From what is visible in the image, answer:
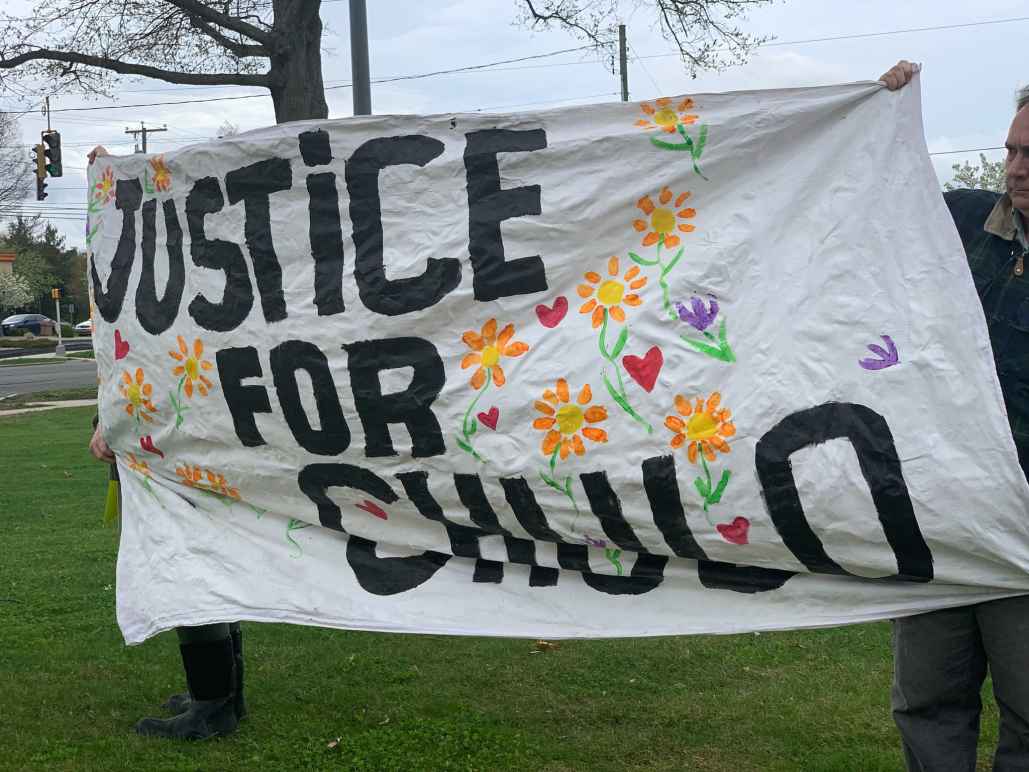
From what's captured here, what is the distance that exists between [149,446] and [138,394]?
0.18 metres

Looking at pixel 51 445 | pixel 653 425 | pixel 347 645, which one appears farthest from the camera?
pixel 51 445

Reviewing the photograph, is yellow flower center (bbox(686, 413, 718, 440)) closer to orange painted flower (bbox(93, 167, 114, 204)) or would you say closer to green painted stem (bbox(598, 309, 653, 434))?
green painted stem (bbox(598, 309, 653, 434))

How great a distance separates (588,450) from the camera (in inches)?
120

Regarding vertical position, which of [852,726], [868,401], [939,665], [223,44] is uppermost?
[223,44]

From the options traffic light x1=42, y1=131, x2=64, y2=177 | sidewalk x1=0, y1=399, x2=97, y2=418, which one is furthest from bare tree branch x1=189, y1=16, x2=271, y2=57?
traffic light x1=42, y1=131, x2=64, y2=177

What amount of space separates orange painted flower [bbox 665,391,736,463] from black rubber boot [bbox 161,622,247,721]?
6.45 feet

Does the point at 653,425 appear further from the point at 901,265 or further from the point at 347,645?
the point at 347,645

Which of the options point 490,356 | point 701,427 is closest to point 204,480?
point 490,356

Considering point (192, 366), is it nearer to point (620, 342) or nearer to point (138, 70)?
point (620, 342)

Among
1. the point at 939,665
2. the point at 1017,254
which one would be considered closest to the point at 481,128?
the point at 1017,254

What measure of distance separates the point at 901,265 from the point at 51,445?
1165cm

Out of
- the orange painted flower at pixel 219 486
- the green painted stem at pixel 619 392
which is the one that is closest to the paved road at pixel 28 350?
the orange painted flower at pixel 219 486

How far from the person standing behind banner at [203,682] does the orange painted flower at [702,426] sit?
1854 millimetres

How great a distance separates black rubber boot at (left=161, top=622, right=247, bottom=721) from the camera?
4137 mm
